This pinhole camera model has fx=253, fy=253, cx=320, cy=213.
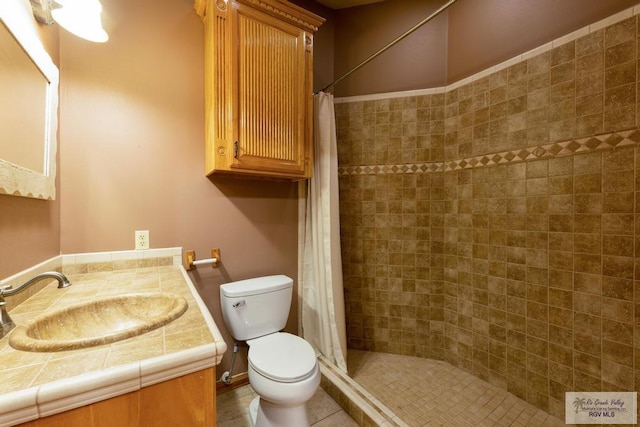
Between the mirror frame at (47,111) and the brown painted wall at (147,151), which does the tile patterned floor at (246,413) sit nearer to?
the brown painted wall at (147,151)

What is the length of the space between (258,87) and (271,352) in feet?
4.88

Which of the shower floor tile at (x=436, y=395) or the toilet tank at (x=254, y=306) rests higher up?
the toilet tank at (x=254, y=306)

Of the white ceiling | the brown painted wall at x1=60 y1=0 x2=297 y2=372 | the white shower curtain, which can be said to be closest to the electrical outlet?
the brown painted wall at x1=60 y1=0 x2=297 y2=372

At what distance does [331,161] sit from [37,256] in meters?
1.57

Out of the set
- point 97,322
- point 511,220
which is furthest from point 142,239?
point 511,220

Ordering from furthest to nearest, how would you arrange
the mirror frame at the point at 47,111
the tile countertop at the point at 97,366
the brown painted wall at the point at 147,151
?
the brown painted wall at the point at 147,151 < the mirror frame at the point at 47,111 < the tile countertop at the point at 97,366

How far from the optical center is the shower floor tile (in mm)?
1444

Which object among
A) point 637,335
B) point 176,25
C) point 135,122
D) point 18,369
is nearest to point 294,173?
point 135,122

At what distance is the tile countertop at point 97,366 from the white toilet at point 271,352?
61 centimetres

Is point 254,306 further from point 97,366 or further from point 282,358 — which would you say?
point 97,366

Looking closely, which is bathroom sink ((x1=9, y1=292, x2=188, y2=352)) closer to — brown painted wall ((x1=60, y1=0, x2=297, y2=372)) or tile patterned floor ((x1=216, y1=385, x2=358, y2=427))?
brown painted wall ((x1=60, y1=0, x2=297, y2=372))

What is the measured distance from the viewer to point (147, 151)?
4.72ft

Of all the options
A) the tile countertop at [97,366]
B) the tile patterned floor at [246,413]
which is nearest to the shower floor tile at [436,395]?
the tile patterned floor at [246,413]

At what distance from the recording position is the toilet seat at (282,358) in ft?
3.86
